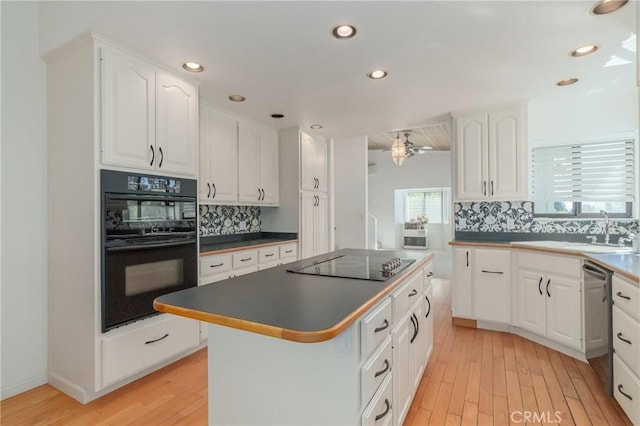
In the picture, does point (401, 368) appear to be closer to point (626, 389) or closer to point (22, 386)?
point (626, 389)

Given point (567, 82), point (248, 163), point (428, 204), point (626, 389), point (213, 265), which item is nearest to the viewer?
point (626, 389)

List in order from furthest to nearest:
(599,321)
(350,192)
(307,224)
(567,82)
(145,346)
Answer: (350,192) → (307,224) → (567,82) → (145,346) → (599,321)

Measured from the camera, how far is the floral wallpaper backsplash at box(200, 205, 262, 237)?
11.8 feet

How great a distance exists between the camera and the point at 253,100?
3.14 metres

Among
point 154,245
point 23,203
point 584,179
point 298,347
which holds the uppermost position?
point 584,179

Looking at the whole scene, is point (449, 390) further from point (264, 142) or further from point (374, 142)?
point (374, 142)

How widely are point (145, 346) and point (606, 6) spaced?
3583 millimetres

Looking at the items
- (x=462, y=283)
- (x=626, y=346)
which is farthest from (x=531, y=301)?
(x=626, y=346)

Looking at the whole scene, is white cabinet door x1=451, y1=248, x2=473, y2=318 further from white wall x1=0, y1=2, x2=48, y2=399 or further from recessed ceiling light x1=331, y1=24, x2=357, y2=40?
white wall x1=0, y1=2, x2=48, y2=399

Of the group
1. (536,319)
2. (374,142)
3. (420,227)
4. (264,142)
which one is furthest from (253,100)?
(420,227)

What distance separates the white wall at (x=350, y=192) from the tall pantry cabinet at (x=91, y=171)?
4.12 metres

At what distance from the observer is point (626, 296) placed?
5.85ft

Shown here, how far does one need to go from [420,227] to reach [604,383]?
807 centimetres

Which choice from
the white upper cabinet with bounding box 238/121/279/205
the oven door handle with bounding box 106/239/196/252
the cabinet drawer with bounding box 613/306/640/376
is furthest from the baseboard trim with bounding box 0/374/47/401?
the cabinet drawer with bounding box 613/306/640/376
